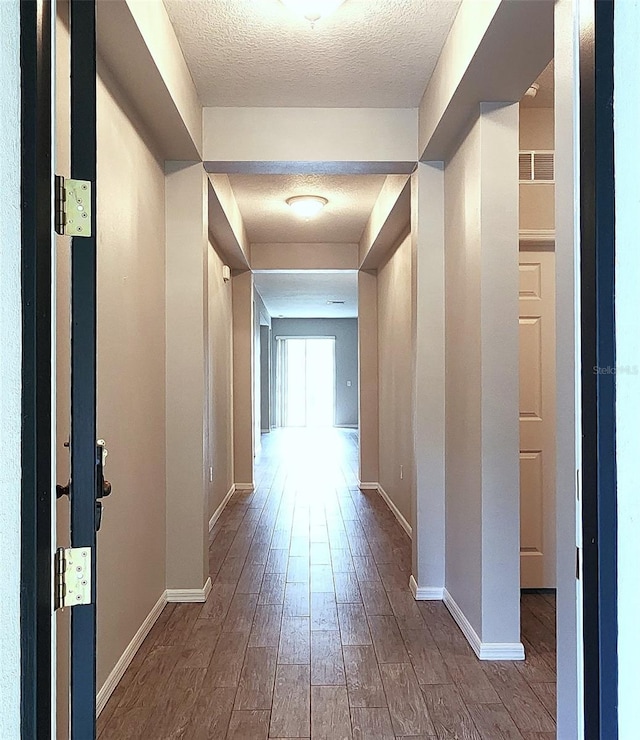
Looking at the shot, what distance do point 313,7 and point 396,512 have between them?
13.8 feet

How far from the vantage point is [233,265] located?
6699 millimetres

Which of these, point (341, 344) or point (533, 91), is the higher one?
point (533, 91)

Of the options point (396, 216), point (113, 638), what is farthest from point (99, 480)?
point (396, 216)

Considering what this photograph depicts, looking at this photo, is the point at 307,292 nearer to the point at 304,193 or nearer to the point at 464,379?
the point at 304,193

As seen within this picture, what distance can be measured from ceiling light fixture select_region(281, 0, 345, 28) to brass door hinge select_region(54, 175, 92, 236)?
1.58 metres

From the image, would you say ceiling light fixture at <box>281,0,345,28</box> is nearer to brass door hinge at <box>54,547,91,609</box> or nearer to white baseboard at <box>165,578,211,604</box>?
brass door hinge at <box>54,547,91,609</box>

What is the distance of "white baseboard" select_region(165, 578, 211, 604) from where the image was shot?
3.44 meters

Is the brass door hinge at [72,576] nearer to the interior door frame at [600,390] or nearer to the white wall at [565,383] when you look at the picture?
the interior door frame at [600,390]

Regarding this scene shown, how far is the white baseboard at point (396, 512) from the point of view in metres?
4.97

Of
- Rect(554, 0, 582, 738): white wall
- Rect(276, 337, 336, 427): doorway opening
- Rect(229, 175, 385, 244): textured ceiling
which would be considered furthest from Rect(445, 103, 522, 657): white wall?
Rect(276, 337, 336, 427): doorway opening

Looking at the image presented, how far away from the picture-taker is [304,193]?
502cm

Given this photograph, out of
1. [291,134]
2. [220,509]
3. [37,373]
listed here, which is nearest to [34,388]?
[37,373]

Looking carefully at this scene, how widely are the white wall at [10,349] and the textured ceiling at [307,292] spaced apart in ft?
20.1

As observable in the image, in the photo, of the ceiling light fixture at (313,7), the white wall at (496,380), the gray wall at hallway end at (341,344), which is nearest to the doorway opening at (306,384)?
the gray wall at hallway end at (341,344)
